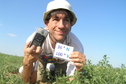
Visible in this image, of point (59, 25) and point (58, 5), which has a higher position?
point (58, 5)

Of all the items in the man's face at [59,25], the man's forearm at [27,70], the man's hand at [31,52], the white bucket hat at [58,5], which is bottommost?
the man's forearm at [27,70]

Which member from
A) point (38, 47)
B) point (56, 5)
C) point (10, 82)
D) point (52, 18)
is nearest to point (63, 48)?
point (38, 47)

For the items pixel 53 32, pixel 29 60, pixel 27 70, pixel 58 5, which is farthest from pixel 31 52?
pixel 58 5

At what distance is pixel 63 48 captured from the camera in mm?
2564

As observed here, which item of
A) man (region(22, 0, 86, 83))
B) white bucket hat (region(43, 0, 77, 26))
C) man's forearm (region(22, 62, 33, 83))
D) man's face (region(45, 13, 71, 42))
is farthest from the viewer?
white bucket hat (region(43, 0, 77, 26))

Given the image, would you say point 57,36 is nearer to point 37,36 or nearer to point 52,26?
point 52,26

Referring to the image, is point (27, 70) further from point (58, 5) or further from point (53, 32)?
point (58, 5)

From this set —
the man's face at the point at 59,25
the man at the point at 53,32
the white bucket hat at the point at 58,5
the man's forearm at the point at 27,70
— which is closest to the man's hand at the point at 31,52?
the man at the point at 53,32

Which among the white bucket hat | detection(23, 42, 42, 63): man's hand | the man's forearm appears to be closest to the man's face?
the white bucket hat

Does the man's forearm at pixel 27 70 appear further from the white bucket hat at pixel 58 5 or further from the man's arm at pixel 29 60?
the white bucket hat at pixel 58 5

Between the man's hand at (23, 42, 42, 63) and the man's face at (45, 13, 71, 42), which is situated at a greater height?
the man's face at (45, 13, 71, 42)

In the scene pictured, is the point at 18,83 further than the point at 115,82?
Yes

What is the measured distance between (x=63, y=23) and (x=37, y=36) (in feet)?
1.90

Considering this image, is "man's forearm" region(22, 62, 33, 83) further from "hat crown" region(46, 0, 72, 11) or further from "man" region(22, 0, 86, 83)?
"hat crown" region(46, 0, 72, 11)
